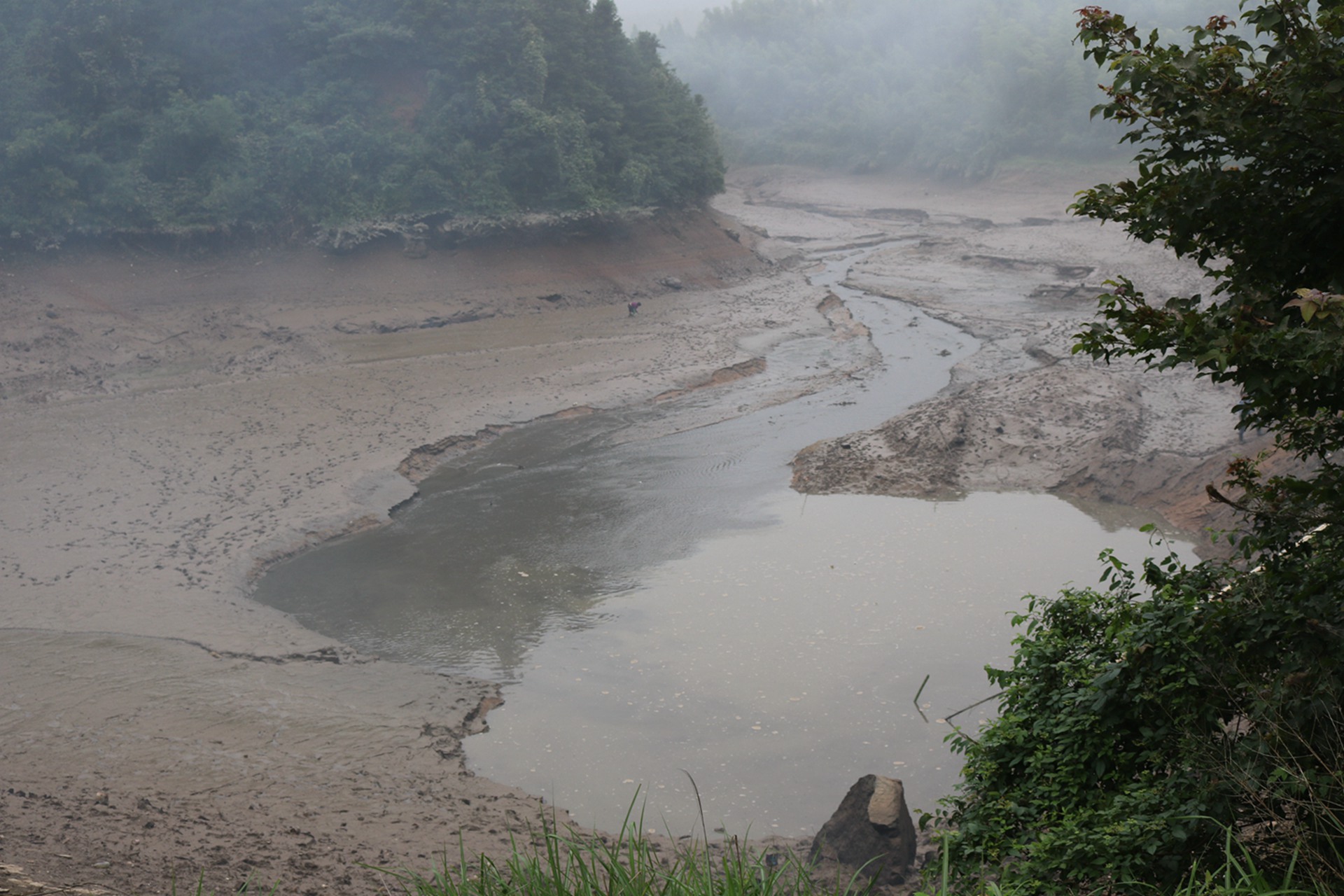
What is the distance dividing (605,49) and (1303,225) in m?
35.3

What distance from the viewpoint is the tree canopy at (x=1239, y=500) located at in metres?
3.84

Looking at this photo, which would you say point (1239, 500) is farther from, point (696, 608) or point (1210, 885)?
point (696, 608)

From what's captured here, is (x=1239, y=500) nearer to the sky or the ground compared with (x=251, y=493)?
nearer to the sky

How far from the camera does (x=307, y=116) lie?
2970cm

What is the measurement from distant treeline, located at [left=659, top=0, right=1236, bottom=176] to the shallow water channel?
1621 inches

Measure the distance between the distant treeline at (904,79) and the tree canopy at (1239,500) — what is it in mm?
49559

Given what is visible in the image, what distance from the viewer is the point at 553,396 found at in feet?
70.5

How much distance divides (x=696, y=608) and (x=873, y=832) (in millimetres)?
4903

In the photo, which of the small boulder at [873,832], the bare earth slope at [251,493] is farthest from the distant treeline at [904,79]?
the small boulder at [873,832]

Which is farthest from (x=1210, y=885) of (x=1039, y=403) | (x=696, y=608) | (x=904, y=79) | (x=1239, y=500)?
(x=904, y=79)

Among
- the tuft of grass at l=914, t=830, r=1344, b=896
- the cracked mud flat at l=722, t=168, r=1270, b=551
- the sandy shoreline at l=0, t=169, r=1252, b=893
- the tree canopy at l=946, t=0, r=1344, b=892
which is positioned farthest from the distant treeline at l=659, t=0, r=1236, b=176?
the tuft of grass at l=914, t=830, r=1344, b=896

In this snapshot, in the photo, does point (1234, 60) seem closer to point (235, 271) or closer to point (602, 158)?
point (235, 271)

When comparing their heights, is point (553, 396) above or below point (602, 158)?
below

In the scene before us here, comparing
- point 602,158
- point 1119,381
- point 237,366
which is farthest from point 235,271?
point 1119,381
